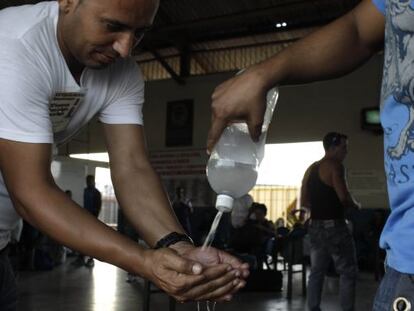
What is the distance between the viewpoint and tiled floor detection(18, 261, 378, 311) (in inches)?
184

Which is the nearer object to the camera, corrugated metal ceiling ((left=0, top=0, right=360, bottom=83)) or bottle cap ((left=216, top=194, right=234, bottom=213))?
bottle cap ((left=216, top=194, right=234, bottom=213))

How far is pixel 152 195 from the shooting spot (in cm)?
152

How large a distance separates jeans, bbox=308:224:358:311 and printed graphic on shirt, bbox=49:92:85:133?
271cm

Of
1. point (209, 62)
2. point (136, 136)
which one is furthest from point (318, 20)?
point (136, 136)

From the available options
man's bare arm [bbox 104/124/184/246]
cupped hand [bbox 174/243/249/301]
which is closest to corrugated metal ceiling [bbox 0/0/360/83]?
man's bare arm [bbox 104/124/184/246]

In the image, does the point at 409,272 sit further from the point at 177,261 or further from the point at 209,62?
the point at 209,62

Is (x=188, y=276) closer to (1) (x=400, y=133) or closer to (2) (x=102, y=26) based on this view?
(1) (x=400, y=133)

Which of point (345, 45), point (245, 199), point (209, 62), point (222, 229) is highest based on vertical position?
point (209, 62)

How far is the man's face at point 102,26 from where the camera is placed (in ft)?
4.09

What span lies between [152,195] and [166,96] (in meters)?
11.0

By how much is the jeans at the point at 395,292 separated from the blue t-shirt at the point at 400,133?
0.01 m

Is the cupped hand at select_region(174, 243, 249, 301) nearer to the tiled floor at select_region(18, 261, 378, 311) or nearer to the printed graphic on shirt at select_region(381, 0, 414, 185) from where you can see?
the printed graphic on shirt at select_region(381, 0, 414, 185)

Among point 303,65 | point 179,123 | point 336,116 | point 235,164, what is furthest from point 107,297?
point 179,123

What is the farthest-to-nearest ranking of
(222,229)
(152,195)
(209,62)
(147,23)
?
(209,62)
(222,229)
(152,195)
(147,23)
